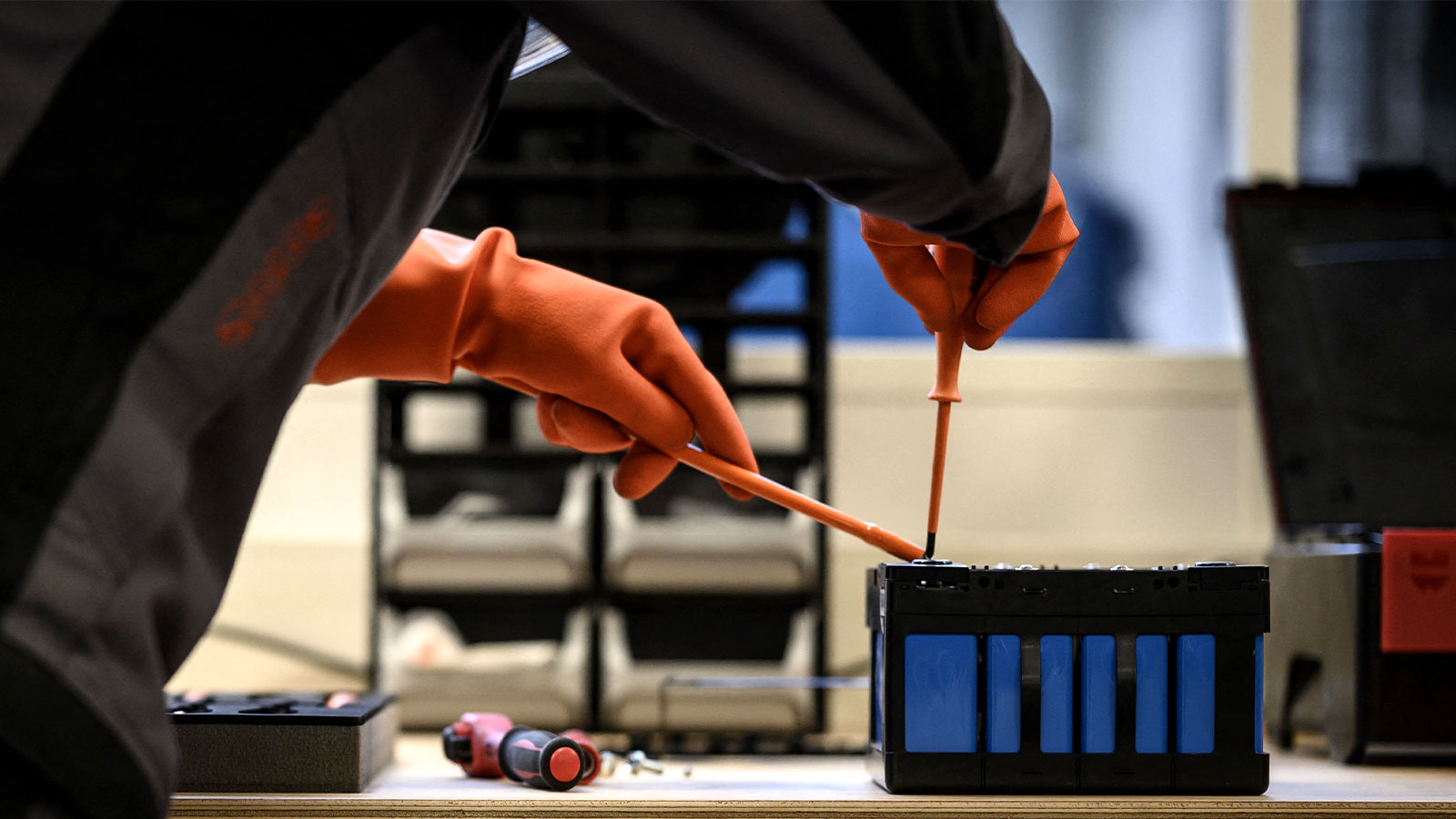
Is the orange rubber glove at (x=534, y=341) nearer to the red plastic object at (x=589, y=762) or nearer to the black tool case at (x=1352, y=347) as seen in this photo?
the red plastic object at (x=589, y=762)

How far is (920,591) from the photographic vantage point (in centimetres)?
84

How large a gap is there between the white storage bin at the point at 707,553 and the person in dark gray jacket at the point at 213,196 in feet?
3.99

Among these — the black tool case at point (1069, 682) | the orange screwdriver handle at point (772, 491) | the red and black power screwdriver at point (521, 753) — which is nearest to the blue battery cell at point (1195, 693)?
the black tool case at point (1069, 682)

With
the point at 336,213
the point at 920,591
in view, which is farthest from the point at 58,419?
the point at 920,591

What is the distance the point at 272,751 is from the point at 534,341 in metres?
0.37

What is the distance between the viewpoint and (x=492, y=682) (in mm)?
1670

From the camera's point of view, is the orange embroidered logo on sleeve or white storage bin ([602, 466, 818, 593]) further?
white storage bin ([602, 466, 818, 593])

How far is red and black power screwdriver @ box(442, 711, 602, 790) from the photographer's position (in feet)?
2.77

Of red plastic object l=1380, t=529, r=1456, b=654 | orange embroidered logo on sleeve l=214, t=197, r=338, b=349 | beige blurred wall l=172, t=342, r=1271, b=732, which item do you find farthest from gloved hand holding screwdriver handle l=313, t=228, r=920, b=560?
beige blurred wall l=172, t=342, r=1271, b=732

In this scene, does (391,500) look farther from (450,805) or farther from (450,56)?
(450,56)

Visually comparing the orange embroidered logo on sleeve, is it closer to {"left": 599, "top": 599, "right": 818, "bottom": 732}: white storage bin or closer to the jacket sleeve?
the jacket sleeve

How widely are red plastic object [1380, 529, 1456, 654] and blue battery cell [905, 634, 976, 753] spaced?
495mm

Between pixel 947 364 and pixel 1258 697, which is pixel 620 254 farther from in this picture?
pixel 1258 697

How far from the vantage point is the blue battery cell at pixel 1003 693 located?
832 mm
